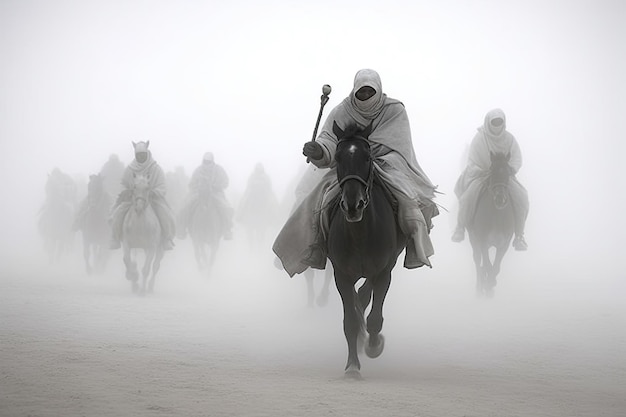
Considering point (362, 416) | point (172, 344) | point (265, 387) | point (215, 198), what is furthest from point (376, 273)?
point (215, 198)

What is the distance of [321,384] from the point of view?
7941 mm

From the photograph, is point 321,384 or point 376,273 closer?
point 321,384

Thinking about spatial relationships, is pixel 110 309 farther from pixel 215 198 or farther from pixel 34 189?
pixel 34 189

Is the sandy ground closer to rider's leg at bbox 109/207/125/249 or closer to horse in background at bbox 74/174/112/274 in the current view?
rider's leg at bbox 109/207/125/249

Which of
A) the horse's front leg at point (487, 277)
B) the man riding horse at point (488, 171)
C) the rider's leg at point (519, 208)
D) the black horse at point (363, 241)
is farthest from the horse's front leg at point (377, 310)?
the rider's leg at point (519, 208)

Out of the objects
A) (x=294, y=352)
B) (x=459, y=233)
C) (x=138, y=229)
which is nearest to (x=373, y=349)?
(x=294, y=352)

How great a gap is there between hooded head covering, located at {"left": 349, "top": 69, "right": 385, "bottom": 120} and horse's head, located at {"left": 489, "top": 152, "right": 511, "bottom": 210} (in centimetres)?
717

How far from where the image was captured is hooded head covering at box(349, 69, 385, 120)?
31.4 feet

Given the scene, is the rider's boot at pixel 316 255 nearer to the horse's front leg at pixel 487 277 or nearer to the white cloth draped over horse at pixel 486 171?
the horse's front leg at pixel 487 277

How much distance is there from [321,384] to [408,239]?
84.6 inches

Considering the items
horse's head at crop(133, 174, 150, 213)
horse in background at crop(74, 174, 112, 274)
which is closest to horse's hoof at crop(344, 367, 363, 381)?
horse's head at crop(133, 174, 150, 213)

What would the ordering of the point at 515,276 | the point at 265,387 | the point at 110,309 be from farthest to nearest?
the point at 515,276, the point at 110,309, the point at 265,387

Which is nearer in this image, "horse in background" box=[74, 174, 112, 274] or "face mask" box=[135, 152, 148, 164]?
"face mask" box=[135, 152, 148, 164]

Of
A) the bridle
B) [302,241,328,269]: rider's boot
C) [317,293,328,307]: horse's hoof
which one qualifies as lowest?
[302,241,328,269]: rider's boot
